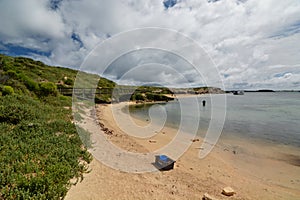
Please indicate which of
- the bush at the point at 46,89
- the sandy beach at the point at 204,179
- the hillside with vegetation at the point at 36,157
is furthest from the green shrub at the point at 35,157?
the bush at the point at 46,89

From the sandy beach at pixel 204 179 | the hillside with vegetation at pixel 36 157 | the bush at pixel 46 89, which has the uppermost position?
the bush at pixel 46 89

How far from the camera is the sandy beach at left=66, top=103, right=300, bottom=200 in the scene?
5277 millimetres

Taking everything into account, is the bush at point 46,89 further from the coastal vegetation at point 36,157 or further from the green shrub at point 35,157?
the green shrub at point 35,157

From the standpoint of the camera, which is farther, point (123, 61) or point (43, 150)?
point (123, 61)

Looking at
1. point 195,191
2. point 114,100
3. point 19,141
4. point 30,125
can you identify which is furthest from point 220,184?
point 114,100

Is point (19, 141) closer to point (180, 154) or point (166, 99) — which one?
point (180, 154)

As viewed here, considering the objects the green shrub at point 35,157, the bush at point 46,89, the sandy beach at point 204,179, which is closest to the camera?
the green shrub at point 35,157

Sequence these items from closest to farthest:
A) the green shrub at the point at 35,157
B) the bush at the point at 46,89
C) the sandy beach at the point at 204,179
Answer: the green shrub at the point at 35,157 → the sandy beach at the point at 204,179 → the bush at the point at 46,89

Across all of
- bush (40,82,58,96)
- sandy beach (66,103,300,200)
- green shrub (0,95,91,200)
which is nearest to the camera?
green shrub (0,95,91,200)

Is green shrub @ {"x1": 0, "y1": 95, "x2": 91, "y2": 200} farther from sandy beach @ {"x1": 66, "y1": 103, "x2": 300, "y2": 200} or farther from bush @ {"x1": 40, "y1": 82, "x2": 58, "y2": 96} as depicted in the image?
bush @ {"x1": 40, "y1": 82, "x2": 58, "y2": 96}

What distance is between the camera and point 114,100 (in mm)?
49125

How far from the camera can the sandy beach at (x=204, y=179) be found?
208 inches

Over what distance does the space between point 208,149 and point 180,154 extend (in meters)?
2.54

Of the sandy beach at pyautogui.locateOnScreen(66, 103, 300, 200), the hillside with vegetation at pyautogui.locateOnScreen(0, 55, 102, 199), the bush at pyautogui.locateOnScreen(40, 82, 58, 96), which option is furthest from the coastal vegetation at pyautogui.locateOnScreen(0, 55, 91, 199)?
the bush at pyautogui.locateOnScreen(40, 82, 58, 96)
